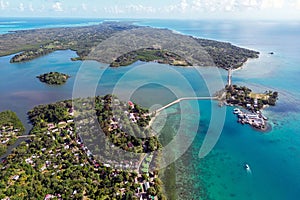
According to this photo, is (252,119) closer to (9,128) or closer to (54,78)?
(9,128)

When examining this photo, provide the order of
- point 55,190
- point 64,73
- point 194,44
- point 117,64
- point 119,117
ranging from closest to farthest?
point 55,190 → point 119,117 → point 64,73 → point 117,64 → point 194,44

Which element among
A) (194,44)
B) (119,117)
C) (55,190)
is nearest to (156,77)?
(119,117)

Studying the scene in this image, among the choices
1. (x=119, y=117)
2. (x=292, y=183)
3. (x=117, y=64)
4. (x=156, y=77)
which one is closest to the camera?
(x=292, y=183)

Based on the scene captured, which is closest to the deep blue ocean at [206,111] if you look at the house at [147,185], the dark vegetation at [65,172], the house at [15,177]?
the house at [147,185]

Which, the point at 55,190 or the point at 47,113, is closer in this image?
the point at 55,190

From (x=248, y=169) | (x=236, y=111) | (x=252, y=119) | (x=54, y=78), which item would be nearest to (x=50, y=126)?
(x=54, y=78)

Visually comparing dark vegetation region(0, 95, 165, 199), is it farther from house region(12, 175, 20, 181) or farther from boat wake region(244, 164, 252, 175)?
boat wake region(244, 164, 252, 175)

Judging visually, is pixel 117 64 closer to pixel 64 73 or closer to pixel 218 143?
pixel 64 73
